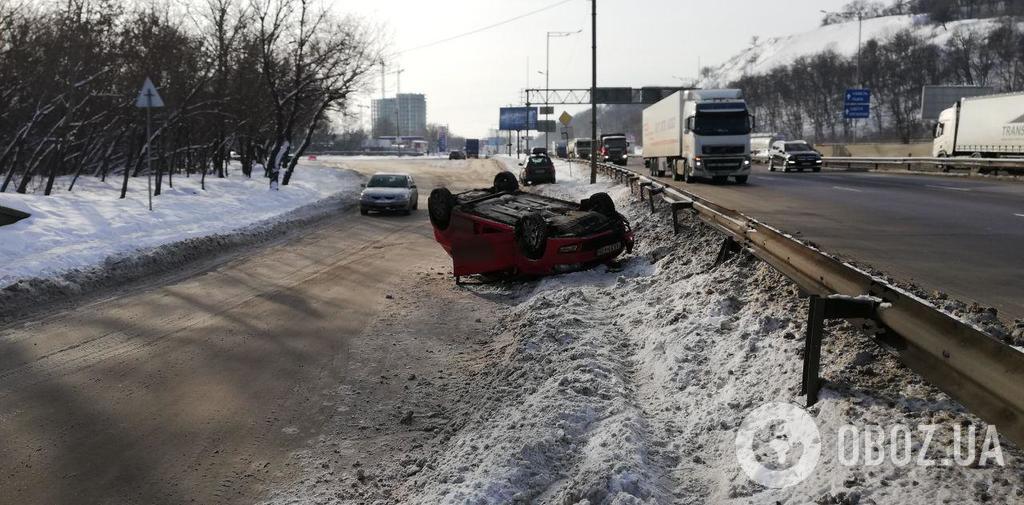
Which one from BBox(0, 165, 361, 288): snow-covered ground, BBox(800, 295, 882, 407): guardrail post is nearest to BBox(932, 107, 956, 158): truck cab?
BBox(0, 165, 361, 288): snow-covered ground

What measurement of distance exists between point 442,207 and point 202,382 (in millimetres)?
6487

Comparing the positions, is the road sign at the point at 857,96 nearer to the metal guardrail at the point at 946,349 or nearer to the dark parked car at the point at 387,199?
the dark parked car at the point at 387,199

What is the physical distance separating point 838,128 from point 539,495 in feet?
492

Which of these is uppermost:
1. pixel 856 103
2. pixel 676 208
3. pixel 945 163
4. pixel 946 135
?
pixel 856 103

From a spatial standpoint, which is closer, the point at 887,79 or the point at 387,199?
the point at 387,199

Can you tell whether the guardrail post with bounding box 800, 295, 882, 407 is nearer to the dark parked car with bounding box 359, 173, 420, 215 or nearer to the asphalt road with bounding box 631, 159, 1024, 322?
the asphalt road with bounding box 631, 159, 1024, 322

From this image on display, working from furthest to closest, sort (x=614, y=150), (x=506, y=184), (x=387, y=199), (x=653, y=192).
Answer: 1. (x=614, y=150)
2. (x=387, y=199)
3. (x=653, y=192)
4. (x=506, y=184)

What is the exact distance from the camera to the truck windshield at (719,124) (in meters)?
28.5

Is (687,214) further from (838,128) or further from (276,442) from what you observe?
(838,128)

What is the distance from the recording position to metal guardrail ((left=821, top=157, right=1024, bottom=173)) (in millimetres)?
30688

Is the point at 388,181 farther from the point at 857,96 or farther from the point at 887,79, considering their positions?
the point at 887,79

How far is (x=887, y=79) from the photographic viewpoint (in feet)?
411

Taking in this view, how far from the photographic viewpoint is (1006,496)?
9.91 ft

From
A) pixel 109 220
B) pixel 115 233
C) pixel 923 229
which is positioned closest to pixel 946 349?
pixel 923 229
